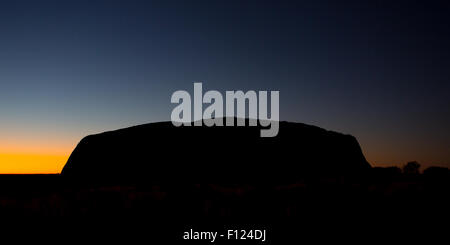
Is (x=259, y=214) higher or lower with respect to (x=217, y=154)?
lower

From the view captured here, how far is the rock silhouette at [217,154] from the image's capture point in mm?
31578

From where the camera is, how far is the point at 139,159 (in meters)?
33.2

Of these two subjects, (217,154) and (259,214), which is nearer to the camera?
(259,214)

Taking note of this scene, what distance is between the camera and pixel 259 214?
52.1ft

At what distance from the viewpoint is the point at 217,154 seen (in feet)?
106

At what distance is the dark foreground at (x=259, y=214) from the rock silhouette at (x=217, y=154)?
10.8 m

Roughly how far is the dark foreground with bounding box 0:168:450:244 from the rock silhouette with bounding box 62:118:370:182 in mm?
10820

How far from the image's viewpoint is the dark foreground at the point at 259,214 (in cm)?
1321

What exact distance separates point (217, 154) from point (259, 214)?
650 inches

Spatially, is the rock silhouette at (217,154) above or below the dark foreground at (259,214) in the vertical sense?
above

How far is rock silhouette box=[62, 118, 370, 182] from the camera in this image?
104 ft

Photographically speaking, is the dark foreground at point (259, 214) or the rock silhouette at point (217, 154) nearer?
the dark foreground at point (259, 214)
